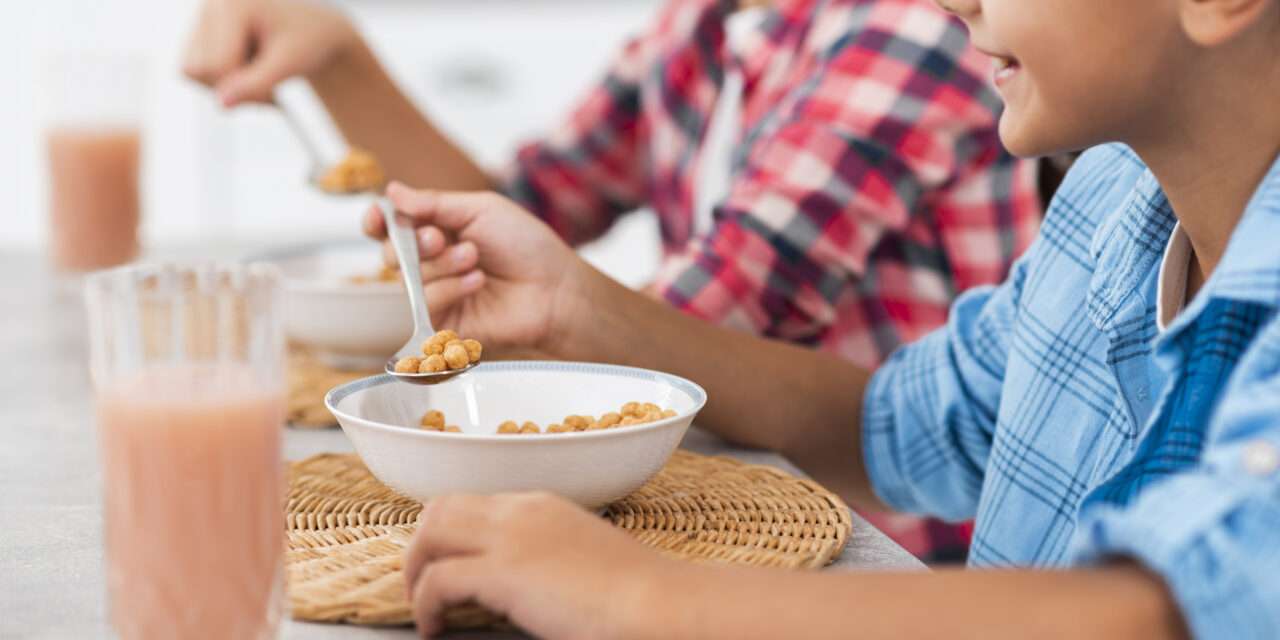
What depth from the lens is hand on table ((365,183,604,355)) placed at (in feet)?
3.46

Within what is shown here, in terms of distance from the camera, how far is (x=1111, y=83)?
2.47 feet

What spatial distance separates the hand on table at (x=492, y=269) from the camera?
3.46 ft

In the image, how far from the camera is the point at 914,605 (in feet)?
1.90

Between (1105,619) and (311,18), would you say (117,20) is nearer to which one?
(311,18)

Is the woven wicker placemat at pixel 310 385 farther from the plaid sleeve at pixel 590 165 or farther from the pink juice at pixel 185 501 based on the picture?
the plaid sleeve at pixel 590 165

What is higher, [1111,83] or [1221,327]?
[1111,83]

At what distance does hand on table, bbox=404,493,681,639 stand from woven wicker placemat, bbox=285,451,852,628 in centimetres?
4

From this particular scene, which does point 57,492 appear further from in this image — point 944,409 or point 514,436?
point 944,409

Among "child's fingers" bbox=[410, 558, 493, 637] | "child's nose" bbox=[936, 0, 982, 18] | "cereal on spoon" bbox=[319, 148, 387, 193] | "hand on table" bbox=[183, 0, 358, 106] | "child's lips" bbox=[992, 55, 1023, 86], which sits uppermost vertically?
"child's nose" bbox=[936, 0, 982, 18]

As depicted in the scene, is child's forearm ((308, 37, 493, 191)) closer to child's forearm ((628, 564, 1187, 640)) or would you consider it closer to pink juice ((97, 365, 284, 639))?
pink juice ((97, 365, 284, 639))

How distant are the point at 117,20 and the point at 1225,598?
4000mm

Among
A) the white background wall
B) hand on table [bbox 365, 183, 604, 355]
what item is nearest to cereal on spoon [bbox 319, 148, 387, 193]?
hand on table [bbox 365, 183, 604, 355]

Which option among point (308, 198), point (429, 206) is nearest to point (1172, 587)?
point (429, 206)

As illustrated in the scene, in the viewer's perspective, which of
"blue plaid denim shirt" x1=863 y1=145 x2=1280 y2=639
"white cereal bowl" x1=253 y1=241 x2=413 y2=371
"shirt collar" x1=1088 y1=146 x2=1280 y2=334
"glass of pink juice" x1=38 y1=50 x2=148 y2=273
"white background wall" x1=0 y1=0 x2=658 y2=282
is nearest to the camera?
"blue plaid denim shirt" x1=863 y1=145 x2=1280 y2=639
